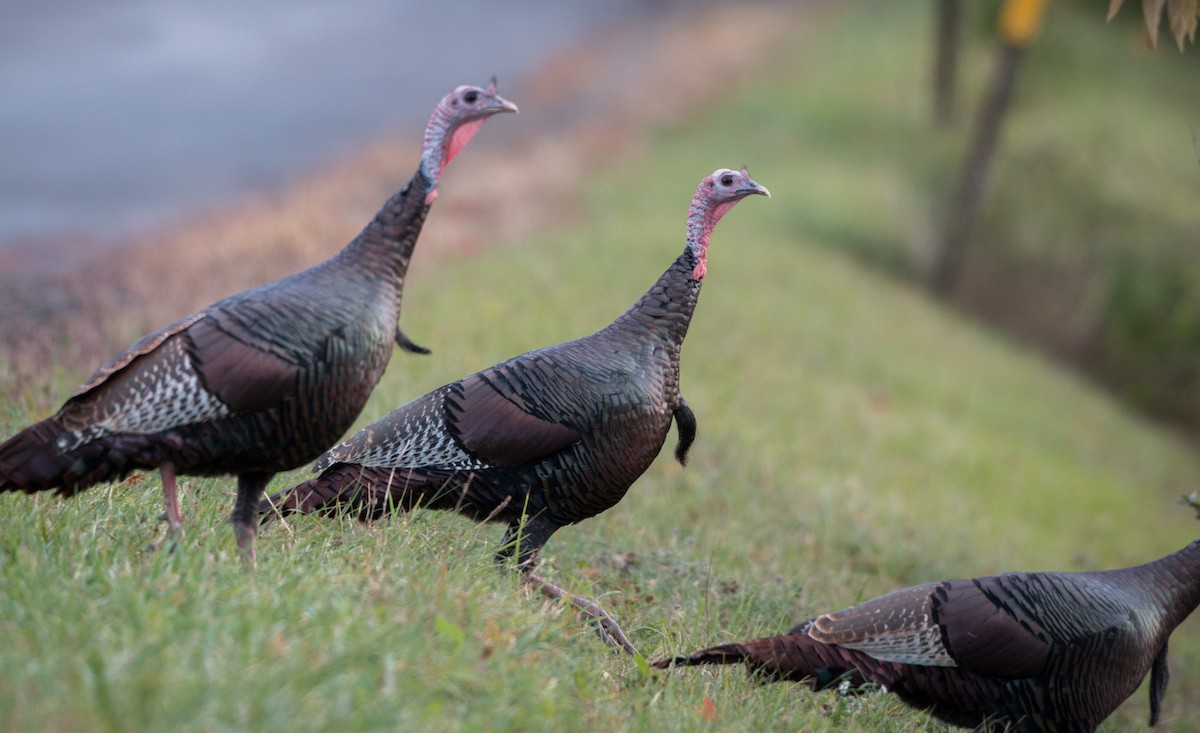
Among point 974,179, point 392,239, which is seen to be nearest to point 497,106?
point 392,239

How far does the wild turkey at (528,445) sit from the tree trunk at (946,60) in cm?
1471

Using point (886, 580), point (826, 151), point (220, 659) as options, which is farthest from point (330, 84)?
point (220, 659)

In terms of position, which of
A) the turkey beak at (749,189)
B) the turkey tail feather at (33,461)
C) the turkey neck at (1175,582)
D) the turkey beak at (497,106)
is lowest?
the turkey tail feather at (33,461)

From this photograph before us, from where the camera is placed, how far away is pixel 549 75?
2052 cm

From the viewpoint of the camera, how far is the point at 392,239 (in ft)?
13.4

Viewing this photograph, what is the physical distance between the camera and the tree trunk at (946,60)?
17703mm

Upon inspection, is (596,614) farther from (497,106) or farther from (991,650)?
(497,106)

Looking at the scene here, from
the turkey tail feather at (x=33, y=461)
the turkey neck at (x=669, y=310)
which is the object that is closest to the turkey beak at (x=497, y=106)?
the turkey neck at (x=669, y=310)

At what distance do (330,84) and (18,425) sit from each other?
13.5m

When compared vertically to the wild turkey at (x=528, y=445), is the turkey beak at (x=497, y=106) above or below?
above

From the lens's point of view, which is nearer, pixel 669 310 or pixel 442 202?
pixel 669 310

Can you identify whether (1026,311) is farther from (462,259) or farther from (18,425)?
(18,425)

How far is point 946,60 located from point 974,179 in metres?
3.53

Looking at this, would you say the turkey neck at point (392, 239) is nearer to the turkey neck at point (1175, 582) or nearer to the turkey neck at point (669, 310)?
the turkey neck at point (669, 310)
